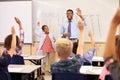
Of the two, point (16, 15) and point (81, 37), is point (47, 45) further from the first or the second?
point (81, 37)

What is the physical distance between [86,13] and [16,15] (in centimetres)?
214

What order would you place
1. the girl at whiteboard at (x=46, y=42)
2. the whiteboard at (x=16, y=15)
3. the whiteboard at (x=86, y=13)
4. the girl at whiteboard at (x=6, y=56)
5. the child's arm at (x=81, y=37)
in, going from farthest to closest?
the whiteboard at (x=16, y=15), the girl at whiteboard at (x=46, y=42), the whiteboard at (x=86, y=13), the girl at whiteboard at (x=6, y=56), the child's arm at (x=81, y=37)

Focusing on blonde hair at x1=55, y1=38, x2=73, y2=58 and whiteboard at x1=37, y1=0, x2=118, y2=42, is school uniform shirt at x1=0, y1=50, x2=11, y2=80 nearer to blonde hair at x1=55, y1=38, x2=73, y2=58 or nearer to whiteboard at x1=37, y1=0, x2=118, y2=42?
blonde hair at x1=55, y1=38, x2=73, y2=58

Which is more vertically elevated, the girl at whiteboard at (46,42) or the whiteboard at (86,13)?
the whiteboard at (86,13)

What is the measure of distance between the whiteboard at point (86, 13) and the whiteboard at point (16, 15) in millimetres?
332

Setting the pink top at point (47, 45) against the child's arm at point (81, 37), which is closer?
the child's arm at point (81, 37)

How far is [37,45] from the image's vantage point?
7.57 meters

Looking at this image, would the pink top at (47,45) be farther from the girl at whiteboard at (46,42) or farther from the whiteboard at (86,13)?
the whiteboard at (86,13)

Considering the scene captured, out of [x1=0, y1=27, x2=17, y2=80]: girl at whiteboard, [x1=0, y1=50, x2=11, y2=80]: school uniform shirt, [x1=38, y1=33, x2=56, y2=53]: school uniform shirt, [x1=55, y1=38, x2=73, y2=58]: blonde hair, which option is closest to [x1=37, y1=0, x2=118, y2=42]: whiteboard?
[x1=38, y1=33, x2=56, y2=53]: school uniform shirt

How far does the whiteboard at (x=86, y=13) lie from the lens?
23.0 ft

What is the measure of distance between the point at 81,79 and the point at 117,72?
1.25 meters

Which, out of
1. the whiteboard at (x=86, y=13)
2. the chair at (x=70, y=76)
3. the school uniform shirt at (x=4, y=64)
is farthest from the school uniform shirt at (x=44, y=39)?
the chair at (x=70, y=76)

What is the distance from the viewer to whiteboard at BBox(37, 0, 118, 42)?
7004 mm

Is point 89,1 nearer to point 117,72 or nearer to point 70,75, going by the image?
point 70,75
